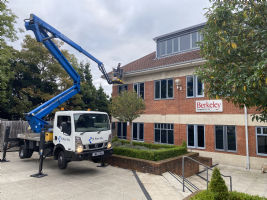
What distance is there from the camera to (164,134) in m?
15.9

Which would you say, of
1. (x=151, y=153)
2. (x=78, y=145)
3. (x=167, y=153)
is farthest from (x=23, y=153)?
(x=167, y=153)

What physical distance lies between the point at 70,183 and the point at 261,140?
11287 millimetres

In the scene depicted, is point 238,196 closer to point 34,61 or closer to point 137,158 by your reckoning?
point 137,158

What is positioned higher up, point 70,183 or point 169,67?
point 169,67

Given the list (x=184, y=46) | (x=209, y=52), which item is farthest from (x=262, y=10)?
(x=184, y=46)

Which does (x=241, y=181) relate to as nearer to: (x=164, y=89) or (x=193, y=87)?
(x=193, y=87)

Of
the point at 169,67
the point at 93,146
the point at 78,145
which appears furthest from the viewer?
the point at 169,67

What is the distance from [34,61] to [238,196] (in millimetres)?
19958

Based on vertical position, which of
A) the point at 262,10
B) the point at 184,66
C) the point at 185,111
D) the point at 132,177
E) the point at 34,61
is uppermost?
the point at 34,61

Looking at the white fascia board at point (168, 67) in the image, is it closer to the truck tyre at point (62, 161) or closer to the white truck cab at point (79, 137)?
the white truck cab at point (79, 137)

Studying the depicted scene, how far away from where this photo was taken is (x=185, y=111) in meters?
14.8

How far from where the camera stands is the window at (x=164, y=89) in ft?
52.0

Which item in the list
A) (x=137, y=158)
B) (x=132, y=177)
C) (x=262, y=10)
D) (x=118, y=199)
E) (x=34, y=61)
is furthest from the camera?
(x=34, y=61)

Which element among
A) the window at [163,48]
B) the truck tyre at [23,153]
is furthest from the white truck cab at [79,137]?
the window at [163,48]
